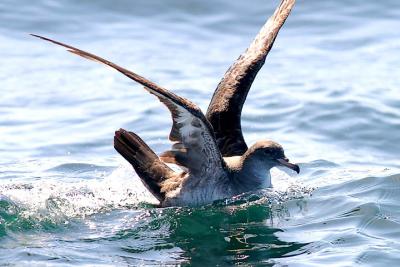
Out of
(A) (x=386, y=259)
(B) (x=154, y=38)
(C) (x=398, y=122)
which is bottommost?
(A) (x=386, y=259)

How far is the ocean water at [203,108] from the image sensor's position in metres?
9.21

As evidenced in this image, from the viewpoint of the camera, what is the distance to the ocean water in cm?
921

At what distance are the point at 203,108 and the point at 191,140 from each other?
4.89m

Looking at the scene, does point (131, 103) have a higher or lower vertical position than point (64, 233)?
higher

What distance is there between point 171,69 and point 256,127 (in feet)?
9.83

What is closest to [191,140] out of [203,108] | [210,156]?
[210,156]

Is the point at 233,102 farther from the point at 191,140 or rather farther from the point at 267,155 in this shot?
the point at 191,140

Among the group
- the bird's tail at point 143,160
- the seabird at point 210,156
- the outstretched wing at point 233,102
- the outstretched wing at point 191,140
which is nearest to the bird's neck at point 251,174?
the seabird at point 210,156

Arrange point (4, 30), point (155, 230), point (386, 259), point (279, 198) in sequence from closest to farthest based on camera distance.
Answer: point (386, 259), point (155, 230), point (279, 198), point (4, 30)

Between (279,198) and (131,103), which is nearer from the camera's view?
(279,198)

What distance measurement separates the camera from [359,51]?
56.4 feet

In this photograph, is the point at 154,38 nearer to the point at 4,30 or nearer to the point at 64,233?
the point at 4,30

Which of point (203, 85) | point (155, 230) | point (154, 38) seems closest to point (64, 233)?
point (155, 230)

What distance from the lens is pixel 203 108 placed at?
47.8 feet
